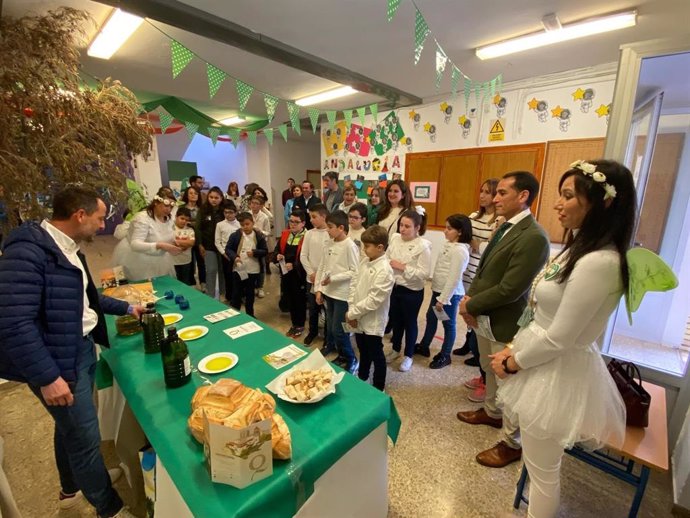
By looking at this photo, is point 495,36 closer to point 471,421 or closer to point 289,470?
point 471,421

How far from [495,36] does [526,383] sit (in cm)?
307

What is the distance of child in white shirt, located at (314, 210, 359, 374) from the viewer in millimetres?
2479

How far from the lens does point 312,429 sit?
3.34 ft

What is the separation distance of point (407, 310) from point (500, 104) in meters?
3.37

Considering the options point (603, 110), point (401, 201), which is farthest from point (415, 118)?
point (401, 201)

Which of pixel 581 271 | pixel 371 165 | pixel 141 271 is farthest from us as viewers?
pixel 371 165

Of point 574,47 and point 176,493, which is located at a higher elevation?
point 574,47

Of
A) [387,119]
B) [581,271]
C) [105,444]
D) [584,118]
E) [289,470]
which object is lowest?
[105,444]

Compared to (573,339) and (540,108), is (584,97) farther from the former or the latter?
(573,339)

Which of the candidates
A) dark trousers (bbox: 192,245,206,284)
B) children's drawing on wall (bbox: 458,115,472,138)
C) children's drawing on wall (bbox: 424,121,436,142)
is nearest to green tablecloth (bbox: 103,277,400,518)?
dark trousers (bbox: 192,245,206,284)

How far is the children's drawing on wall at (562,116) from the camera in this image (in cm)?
368

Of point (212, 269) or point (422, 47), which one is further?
point (212, 269)

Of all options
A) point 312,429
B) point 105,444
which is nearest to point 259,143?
point 105,444

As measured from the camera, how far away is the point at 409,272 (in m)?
2.43
